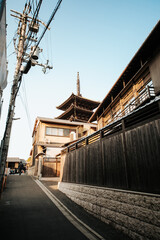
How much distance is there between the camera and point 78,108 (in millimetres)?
33406

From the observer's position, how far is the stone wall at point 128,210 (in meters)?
3.84

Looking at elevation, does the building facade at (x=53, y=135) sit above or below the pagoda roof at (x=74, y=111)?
below

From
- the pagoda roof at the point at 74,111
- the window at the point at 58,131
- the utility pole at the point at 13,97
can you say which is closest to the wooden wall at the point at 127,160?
the utility pole at the point at 13,97

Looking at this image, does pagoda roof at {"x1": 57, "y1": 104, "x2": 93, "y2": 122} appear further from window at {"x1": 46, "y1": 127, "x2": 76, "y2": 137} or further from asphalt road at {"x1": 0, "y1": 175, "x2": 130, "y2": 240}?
asphalt road at {"x1": 0, "y1": 175, "x2": 130, "y2": 240}

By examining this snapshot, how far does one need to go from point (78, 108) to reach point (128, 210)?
29302 mm

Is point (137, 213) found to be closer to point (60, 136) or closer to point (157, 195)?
point (157, 195)

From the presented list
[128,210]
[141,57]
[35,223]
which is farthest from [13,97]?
[141,57]

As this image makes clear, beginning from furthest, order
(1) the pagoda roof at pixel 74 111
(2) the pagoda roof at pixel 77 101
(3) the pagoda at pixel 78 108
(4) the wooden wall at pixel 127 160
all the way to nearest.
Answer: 1. (2) the pagoda roof at pixel 77 101
2. (3) the pagoda at pixel 78 108
3. (1) the pagoda roof at pixel 74 111
4. (4) the wooden wall at pixel 127 160

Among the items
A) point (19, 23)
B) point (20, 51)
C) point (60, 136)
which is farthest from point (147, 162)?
point (60, 136)

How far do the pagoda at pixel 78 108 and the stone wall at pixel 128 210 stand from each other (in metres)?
27.1


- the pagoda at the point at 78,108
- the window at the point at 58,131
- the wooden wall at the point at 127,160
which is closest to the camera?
the wooden wall at the point at 127,160

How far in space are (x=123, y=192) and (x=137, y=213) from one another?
82 cm

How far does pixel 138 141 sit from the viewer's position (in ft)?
16.3

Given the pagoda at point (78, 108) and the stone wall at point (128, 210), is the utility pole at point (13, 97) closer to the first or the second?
the stone wall at point (128, 210)
